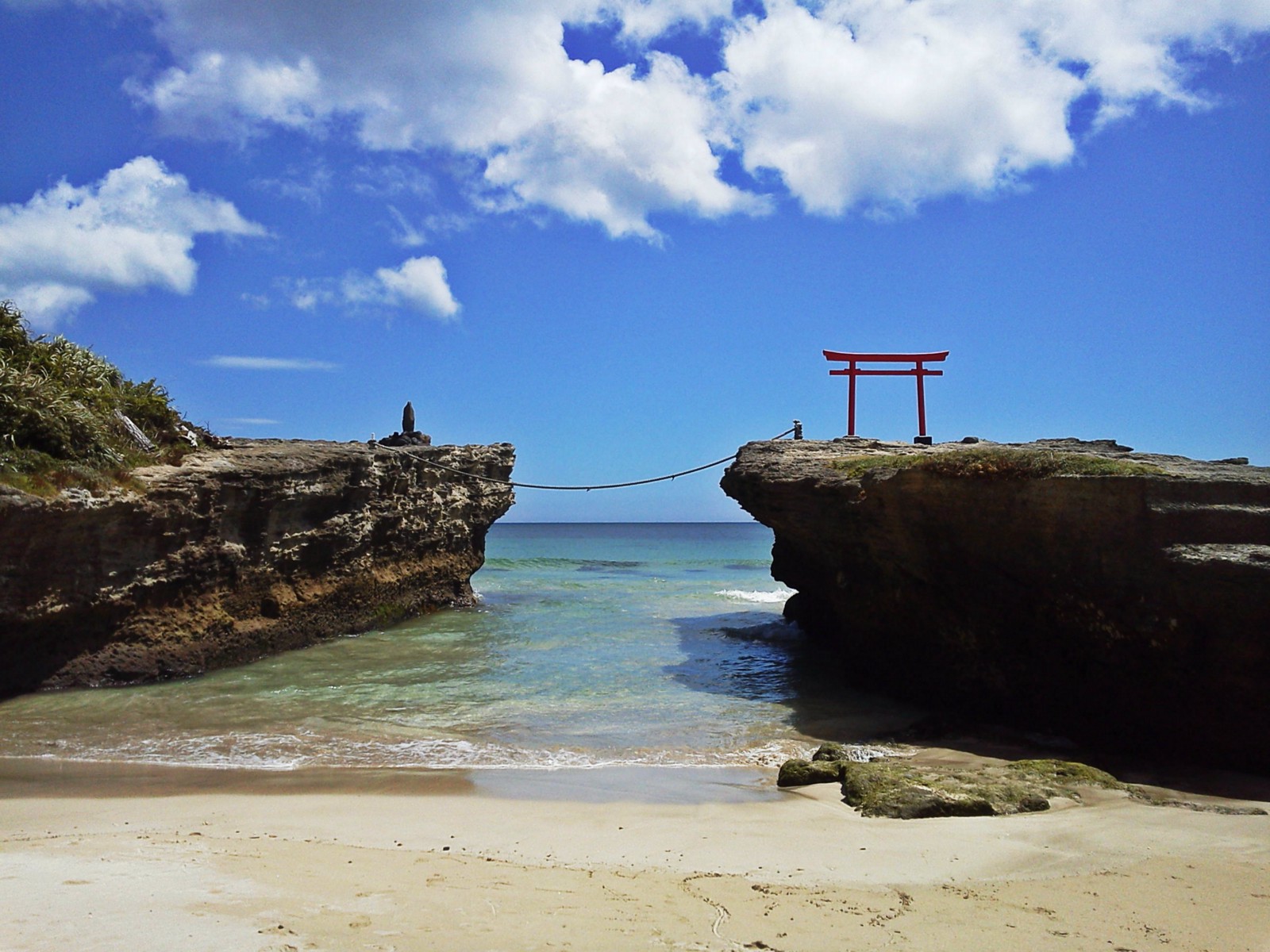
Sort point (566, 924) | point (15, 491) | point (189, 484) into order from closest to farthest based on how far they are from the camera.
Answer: point (566, 924), point (15, 491), point (189, 484)

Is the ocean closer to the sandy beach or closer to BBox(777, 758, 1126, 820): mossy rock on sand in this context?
the sandy beach

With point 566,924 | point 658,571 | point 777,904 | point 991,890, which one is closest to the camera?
point 566,924

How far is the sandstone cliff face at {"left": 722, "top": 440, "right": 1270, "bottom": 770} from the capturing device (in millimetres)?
6836

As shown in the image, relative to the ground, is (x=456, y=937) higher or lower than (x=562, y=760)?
higher

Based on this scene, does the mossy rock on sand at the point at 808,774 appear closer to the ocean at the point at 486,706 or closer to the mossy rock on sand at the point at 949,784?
the mossy rock on sand at the point at 949,784

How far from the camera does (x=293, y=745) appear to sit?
309 inches

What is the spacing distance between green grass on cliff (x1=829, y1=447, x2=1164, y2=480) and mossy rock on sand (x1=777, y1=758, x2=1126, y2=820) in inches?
109

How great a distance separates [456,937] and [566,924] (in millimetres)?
496

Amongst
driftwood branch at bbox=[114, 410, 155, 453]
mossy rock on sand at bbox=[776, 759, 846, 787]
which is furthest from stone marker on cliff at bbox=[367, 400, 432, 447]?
mossy rock on sand at bbox=[776, 759, 846, 787]

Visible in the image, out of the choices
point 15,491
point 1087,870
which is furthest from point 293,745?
point 1087,870

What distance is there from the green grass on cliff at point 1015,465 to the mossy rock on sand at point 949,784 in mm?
2759

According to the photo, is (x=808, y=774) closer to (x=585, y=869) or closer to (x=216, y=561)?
(x=585, y=869)

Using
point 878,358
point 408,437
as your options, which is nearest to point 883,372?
point 878,358

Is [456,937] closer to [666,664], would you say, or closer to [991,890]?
[991,890]
